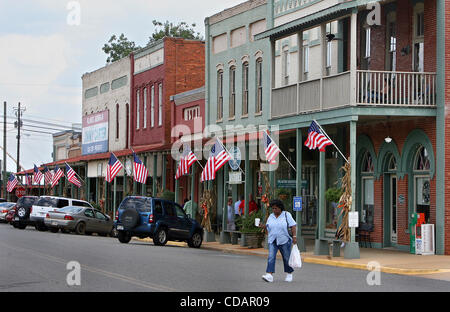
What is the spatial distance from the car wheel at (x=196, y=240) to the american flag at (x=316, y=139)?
749 centimetres

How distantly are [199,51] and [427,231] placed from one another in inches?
1030

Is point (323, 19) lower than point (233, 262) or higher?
higher

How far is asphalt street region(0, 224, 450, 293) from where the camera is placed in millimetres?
15453

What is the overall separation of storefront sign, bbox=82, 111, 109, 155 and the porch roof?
27.0 metres

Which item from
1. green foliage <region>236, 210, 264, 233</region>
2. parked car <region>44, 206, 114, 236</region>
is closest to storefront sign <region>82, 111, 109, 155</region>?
parked car <region>44, 206, 114, 236</region>

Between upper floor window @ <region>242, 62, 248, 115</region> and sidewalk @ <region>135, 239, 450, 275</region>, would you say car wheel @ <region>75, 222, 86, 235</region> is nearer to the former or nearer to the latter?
upper floor window @ <region>242, 62, 248, 115</region>

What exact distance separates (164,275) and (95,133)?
1643 inches

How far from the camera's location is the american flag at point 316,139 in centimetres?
2553

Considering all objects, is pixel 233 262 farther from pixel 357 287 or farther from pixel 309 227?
pixel 309 227

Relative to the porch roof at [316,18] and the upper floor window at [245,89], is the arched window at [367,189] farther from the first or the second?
the upper floor window at [245,89]

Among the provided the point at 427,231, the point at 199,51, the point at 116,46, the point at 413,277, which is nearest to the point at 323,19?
the point at 427,231

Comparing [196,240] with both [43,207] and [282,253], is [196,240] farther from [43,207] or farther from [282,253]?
[282,253]

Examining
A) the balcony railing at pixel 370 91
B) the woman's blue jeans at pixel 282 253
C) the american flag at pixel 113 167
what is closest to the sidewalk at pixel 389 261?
the woman's blue jeans at pixel 282 253

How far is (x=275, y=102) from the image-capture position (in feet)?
98.6
